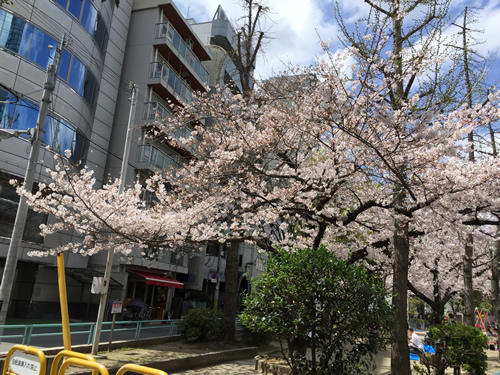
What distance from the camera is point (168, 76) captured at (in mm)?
24547

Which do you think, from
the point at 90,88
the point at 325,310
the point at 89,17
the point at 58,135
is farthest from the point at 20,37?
the point at 325,310

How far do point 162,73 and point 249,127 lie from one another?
44.8 ft

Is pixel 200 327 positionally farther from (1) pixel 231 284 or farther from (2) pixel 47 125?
(2) pixel 47 125

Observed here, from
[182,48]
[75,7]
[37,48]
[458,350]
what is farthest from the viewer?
[182,48]

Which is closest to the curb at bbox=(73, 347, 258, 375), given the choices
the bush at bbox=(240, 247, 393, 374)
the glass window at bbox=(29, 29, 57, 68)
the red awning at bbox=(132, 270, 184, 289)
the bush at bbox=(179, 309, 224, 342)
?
the bush at bbox=(179, 309, 224, 342)

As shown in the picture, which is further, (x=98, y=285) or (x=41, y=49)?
(x=41, y=49)

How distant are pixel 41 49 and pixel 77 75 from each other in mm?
2243

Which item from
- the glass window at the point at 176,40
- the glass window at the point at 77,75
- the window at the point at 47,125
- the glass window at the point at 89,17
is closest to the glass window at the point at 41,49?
the glass window at the point at 77,75

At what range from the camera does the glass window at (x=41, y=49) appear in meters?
17.1

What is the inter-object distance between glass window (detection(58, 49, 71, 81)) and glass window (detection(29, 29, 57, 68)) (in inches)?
29.2

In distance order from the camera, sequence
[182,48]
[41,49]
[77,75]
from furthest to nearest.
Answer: [182,48], [77,75], [41,49]

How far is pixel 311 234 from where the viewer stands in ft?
40.4

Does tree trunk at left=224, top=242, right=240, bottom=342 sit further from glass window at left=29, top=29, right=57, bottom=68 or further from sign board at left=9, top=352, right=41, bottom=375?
glass window at left=29, top=29, right=57, bottom=68

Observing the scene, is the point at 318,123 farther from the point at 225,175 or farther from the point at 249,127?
the point at 249,127
